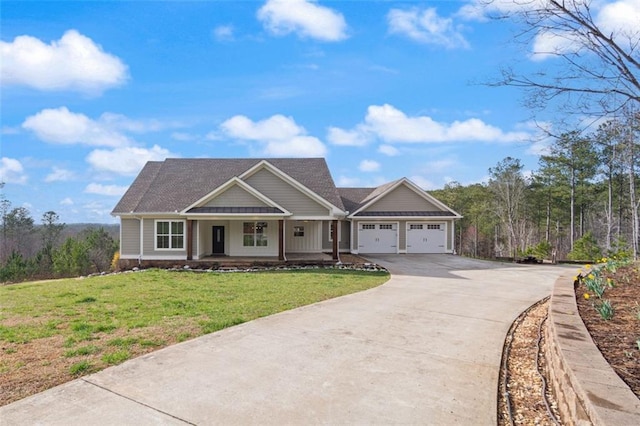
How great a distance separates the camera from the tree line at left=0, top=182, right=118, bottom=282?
31359mm

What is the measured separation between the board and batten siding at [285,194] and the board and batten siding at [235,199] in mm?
1470

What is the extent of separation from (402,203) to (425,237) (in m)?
2.52

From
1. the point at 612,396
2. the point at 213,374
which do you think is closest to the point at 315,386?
the point at 213,374

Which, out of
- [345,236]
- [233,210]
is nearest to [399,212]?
[345,236]

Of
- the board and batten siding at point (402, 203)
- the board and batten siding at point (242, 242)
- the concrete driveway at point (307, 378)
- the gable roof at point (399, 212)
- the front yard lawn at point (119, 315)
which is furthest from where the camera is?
the board and batten siding at point (402, 203)

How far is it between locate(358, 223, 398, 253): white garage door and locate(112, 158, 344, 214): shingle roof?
3542mm

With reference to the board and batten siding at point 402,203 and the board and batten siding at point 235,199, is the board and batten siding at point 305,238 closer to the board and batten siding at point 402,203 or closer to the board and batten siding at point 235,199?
the board and batten siding at point 402,203

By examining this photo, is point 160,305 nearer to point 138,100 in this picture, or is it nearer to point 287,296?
point 287,296

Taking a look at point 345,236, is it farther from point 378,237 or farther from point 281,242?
point 281,242

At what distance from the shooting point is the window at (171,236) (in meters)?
18.5

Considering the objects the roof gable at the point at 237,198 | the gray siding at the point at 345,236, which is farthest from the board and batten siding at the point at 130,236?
the gray siding at the point at 345,236

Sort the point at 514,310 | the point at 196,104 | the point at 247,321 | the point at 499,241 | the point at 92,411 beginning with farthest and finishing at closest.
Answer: the point at 499,241, the point at 196,104, the point at 514,310, the point at 247,321, the point at 92,411

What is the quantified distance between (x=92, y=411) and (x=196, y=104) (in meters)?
17.6

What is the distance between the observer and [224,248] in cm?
2022
